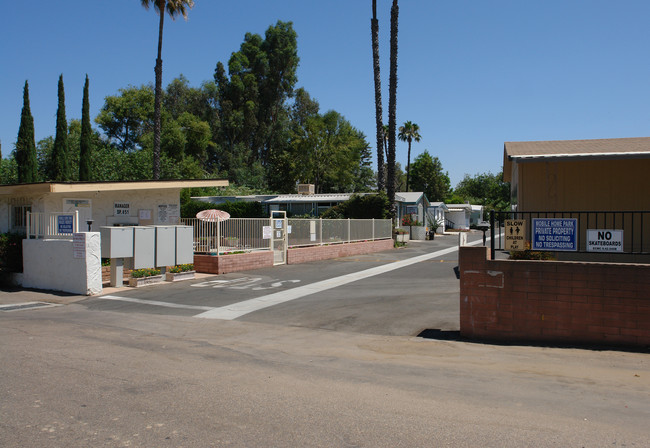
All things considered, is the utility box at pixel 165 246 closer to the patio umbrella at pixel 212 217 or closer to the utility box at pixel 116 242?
the utility box at pixel 116 242

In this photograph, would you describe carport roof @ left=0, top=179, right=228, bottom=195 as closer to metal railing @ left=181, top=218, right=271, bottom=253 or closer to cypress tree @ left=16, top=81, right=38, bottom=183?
metal railing @ left=181, top=218, right=271, bottom=253

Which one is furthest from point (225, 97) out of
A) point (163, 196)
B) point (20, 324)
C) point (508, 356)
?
point (508, 356)

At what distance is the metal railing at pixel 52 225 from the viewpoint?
14508 mm

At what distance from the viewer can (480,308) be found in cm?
834

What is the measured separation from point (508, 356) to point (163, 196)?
1587cm

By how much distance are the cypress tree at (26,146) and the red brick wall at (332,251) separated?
72.8 feet

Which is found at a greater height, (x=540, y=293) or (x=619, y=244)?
(x=619, y=244)

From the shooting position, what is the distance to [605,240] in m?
7.68

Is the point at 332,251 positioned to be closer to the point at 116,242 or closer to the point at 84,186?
the point at 116,242

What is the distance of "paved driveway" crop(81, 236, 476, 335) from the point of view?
10203 mm

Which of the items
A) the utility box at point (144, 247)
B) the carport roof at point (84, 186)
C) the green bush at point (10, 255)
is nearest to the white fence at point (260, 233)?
the carport roof at point (84, 186)

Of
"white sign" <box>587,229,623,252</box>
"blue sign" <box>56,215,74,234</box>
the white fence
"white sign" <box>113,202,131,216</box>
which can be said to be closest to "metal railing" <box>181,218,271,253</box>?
the white fence

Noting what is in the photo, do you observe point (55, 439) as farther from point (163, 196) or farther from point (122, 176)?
point (122, 176)

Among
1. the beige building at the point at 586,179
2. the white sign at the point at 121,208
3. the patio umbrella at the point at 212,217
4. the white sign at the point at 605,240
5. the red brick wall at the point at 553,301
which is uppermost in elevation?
the beige building at the point at 586,179
